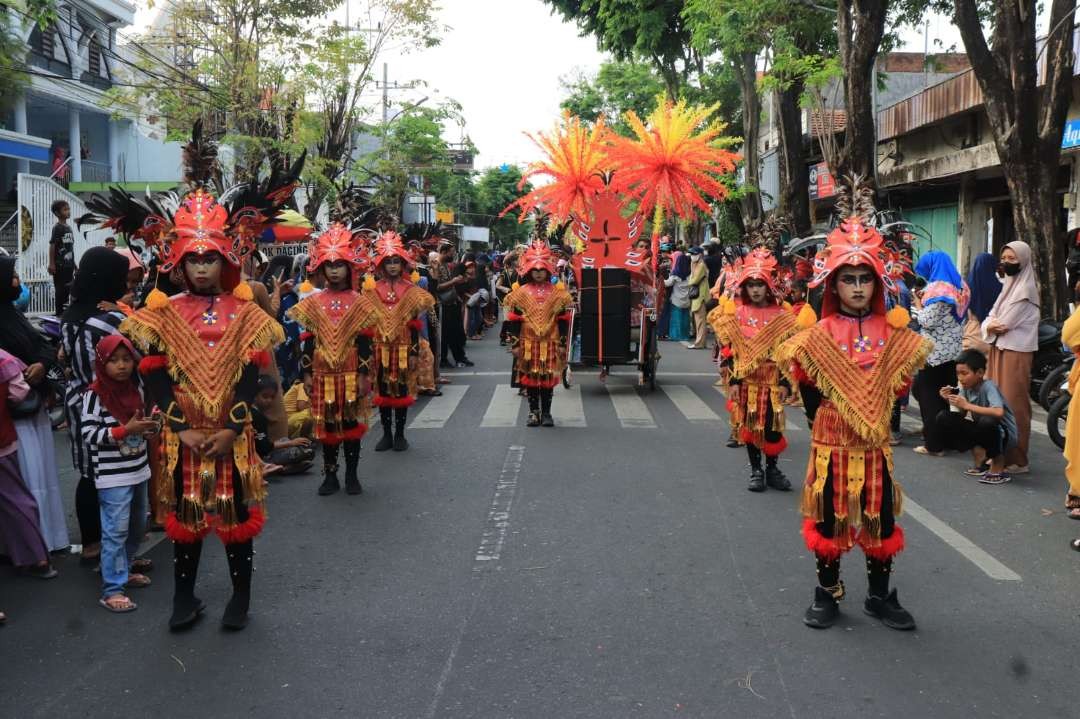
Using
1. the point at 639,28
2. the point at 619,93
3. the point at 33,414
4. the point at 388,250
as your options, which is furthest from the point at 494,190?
the point at 33,414

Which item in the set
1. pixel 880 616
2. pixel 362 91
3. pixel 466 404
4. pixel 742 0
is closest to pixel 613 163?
pixel 466 404

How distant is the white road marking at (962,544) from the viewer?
18.0 ft

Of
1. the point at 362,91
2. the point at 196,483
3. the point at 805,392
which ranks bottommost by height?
the point at 196,483

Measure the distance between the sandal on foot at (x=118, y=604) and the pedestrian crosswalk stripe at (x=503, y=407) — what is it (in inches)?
223

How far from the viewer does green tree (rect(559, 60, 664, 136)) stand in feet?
120

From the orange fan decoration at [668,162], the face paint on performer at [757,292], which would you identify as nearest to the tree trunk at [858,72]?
the orange fan decoration at [668,162]

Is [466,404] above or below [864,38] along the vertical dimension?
below

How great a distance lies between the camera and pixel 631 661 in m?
4.26

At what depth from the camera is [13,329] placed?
17.8ft

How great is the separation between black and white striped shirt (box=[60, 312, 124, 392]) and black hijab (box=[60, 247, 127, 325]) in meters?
0.05

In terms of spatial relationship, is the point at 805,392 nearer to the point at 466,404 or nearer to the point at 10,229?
the point at 466,404

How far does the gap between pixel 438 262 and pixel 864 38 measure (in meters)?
7.15

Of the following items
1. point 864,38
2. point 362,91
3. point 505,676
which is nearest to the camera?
point 505,676

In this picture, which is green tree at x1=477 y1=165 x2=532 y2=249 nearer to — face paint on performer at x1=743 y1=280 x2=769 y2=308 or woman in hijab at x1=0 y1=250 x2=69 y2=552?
face paint on performer at x1=743 y1=280 x2=769 y2=308
